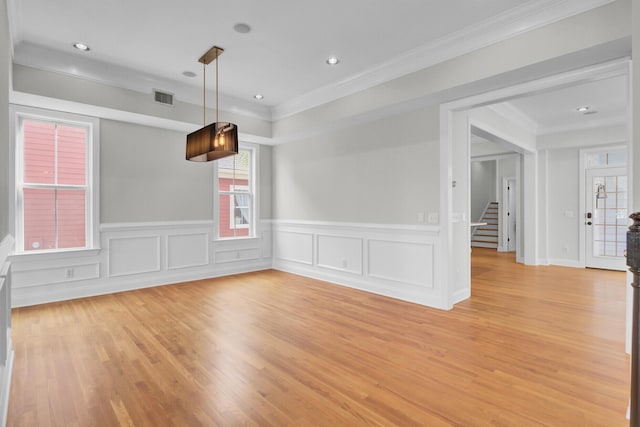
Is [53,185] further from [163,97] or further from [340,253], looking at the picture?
[340,253]

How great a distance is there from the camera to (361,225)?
499 centimetres

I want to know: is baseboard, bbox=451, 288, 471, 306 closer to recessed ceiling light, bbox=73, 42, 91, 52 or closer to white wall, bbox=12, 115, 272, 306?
white wall, bbox=12, 115, 272, 306

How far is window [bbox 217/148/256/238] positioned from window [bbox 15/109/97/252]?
6.43ft

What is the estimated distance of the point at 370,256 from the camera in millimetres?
4852

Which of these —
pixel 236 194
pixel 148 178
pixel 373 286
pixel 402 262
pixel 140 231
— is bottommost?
pixel 373 286

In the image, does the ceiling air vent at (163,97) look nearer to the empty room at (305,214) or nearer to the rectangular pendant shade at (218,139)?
the empty room at (305,214)

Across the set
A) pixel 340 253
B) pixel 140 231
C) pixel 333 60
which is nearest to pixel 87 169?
pixel 140 231

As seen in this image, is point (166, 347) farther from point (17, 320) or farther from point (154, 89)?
point (154, 89)

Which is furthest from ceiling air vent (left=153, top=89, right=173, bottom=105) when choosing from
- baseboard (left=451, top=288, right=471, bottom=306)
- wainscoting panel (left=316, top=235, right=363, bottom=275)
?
baseboard (left=451, top=288, right=471, bottom=306)

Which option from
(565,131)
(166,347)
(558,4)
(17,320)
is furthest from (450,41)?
(17,320)

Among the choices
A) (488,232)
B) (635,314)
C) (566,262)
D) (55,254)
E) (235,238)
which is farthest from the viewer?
(488,232)

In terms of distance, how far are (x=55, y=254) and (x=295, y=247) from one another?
11.5 ft

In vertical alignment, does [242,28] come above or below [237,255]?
above

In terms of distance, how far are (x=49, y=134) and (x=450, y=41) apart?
510cm
